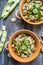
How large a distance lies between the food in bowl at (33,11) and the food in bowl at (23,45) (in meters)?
0.10

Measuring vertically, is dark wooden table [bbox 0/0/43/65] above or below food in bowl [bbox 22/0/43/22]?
below

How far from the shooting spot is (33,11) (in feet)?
4.53

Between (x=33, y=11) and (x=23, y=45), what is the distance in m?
0.19

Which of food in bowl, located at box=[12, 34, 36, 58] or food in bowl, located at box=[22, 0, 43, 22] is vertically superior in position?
food in bowl, located at box=[22, 0, 43, 22]

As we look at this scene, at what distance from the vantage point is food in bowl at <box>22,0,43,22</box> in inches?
54.4

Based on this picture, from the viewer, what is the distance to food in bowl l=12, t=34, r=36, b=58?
134 centimetres

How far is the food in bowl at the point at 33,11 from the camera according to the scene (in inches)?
54.4

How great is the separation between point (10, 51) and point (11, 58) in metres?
0.06

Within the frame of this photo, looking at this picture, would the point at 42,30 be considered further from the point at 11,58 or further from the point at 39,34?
the point at 11,58

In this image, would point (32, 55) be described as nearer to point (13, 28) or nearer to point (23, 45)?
point (23, 45)

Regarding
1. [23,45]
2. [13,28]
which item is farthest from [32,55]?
[13,28]

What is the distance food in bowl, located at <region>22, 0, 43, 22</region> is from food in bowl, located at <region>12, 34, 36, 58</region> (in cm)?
10

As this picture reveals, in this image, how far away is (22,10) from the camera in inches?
55.2

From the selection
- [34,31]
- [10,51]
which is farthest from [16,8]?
[10,51]
